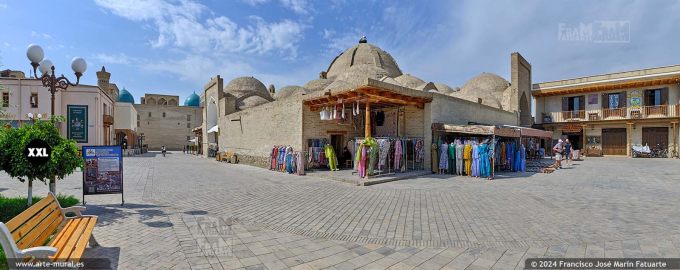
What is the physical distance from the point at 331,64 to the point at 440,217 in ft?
118

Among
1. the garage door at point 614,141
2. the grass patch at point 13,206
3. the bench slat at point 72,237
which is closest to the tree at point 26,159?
the grass patch at point 13,206

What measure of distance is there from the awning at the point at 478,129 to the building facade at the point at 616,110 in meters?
17.9

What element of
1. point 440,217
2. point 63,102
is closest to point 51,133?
point 440,217

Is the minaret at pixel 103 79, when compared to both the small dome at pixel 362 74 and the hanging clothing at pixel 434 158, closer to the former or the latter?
the small dome at pixel 362 74

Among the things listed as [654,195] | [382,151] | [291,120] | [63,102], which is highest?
[63,102]

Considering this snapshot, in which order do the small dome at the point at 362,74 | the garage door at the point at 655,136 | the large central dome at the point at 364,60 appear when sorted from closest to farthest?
1. the garage door at the point at 655,136
2. the small dome at the point at 362,74
3. the large central dome at the point at 364,60

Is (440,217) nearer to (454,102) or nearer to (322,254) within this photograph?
(322,254)

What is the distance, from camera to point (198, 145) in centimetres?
3366

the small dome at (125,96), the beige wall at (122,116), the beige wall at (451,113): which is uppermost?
the small dome at (125,96)

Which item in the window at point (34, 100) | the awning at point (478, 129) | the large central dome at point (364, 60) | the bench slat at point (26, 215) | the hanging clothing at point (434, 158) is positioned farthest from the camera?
the large central dome at point (364, 60)

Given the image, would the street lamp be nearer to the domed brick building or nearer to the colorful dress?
the domed brick building

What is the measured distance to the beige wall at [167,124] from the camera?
153ft

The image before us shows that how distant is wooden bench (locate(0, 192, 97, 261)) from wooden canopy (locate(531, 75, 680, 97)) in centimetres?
3303

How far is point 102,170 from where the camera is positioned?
6793 mm
